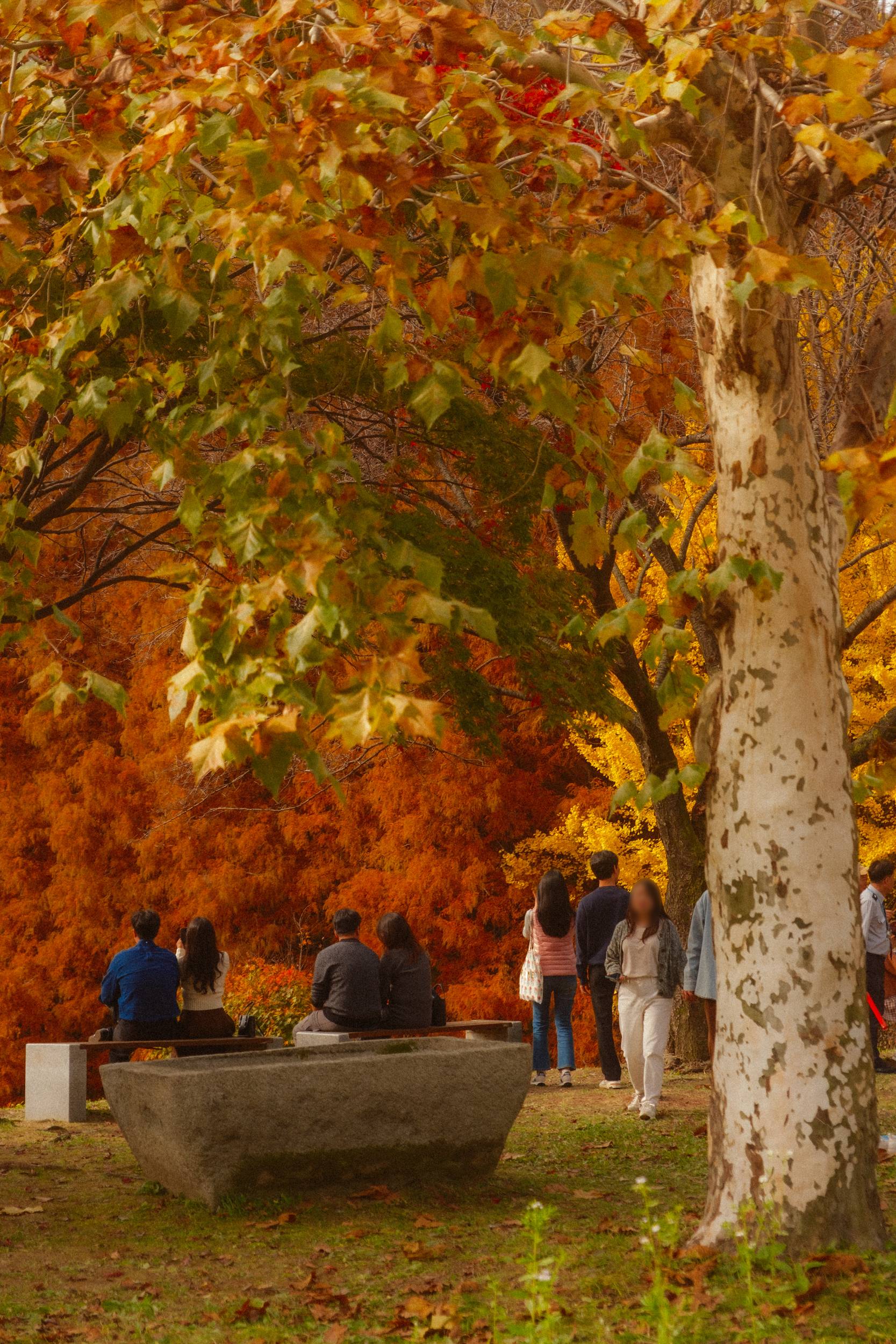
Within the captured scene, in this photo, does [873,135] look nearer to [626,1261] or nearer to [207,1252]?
[626,1261]

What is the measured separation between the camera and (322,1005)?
33.7ft

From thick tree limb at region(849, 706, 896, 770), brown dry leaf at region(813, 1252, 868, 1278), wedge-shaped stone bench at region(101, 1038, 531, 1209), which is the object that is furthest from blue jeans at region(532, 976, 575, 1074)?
brown dry leaf at region(813, 1252, 868, 1278)

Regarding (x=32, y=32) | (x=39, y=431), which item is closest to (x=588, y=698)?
(x=39, y=431)

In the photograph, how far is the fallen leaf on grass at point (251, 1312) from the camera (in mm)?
5004

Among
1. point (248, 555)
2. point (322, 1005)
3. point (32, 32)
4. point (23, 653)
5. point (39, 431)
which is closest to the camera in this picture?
point (248, 555)

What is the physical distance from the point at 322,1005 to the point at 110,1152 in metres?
1.87

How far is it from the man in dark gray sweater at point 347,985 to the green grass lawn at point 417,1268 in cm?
201

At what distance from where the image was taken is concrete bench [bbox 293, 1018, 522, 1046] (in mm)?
9836

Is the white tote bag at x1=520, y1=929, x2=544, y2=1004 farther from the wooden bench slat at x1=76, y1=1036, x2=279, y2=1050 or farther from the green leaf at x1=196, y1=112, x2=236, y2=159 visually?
the green leaf at x1=196, y1=112, x2=236, y2=159

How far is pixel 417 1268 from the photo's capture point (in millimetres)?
5605

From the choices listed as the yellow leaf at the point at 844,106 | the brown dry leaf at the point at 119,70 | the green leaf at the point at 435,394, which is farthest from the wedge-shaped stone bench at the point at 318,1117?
the yellow leaf at the point at 844,106

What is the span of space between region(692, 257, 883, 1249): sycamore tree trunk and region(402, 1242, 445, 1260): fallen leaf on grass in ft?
3.65

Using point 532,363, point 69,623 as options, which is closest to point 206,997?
point 69,623

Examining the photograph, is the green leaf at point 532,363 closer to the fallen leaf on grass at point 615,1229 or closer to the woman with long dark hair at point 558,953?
the fallen leaf on grass at point 615,1229
